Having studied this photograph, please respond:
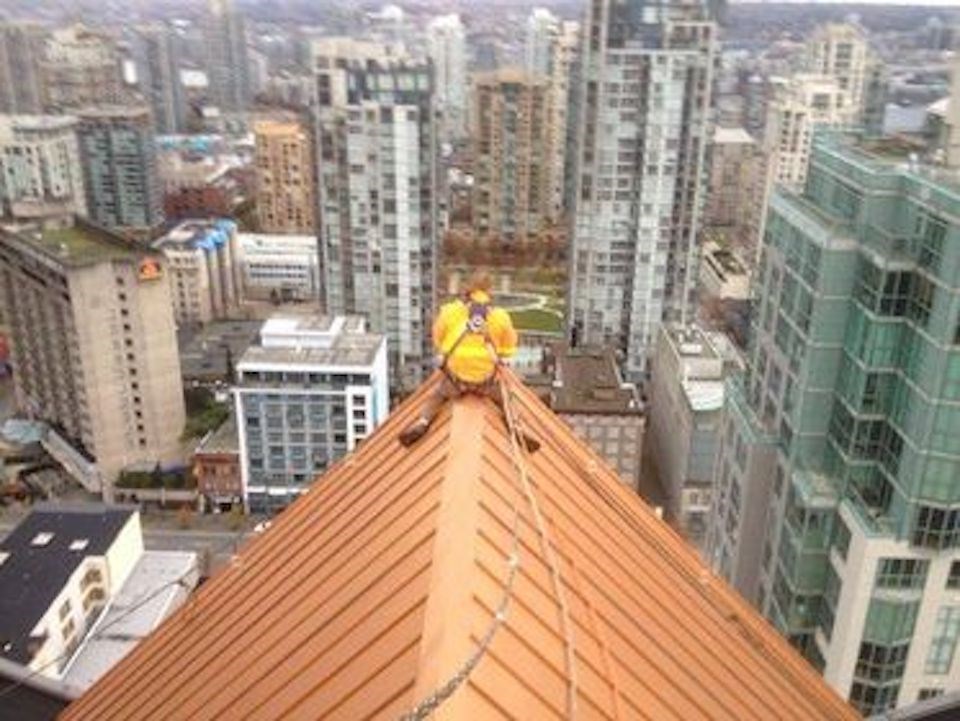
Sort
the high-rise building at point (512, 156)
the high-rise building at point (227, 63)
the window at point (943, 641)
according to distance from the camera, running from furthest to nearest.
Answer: the high-rise building at point (227, 63) → the high-rise building at point (512, 156) → the window at point (943, 641)

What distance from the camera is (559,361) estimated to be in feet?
120

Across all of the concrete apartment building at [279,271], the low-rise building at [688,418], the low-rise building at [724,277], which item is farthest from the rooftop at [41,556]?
the low-rise building at [724,277]

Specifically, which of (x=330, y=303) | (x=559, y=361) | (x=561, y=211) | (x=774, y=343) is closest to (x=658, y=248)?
(x=559, y=361)

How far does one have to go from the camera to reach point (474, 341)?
5.08 meters

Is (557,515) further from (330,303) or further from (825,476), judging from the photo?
(330,303)

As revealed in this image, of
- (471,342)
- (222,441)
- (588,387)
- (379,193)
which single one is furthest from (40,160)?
(471,342)

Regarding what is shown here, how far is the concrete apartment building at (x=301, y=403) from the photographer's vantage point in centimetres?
3161

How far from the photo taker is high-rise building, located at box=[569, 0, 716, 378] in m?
36.9

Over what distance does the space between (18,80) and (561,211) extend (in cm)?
5872

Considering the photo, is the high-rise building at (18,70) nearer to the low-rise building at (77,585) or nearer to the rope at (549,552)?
the low-rise building at (77,585)

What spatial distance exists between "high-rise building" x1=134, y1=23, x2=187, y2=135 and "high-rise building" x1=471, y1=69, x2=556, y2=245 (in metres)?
54.0

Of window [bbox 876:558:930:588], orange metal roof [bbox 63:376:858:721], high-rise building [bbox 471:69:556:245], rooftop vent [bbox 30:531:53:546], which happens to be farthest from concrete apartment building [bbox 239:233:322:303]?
orange metal roof [bbox 63:376:858:721]

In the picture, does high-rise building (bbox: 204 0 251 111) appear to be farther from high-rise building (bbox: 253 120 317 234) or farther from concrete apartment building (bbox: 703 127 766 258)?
concrete apartment building (bbox: 703 127 766 258)

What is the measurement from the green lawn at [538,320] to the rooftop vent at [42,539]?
97.9 feet
